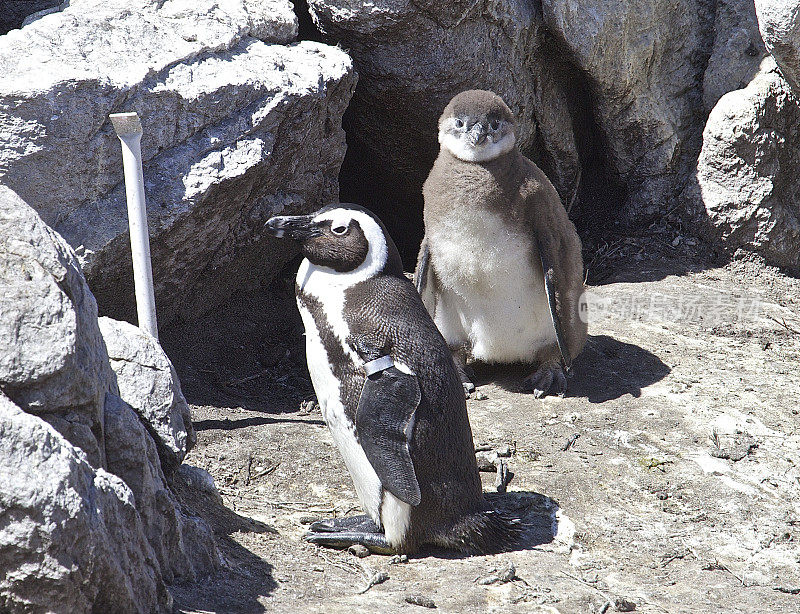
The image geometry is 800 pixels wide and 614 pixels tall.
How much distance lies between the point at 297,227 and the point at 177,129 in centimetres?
136

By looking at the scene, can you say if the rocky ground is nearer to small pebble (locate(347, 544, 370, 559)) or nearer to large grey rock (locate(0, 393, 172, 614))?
→ small pebble (locate(347, 544, 370, 559))

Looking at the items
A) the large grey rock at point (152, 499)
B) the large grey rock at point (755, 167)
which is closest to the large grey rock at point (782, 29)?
the large grey rock at point (755, 167)

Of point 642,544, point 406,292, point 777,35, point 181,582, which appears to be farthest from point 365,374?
point 777,35

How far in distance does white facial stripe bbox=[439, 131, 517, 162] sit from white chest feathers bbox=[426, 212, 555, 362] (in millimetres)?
299

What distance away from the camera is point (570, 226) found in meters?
4.75

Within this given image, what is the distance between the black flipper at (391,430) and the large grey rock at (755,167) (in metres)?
3.93

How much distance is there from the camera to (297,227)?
123 inches

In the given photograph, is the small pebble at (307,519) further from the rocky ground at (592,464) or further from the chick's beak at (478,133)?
the chick's beak at (478,133)

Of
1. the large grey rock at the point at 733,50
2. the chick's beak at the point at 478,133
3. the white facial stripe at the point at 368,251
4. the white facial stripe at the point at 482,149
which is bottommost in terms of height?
the white facial stripe at the point at 368,251

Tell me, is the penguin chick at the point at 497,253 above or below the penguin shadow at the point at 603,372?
above

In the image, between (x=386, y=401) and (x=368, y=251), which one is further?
(x=368, y=251)

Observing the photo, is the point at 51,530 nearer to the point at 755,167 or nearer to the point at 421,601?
the point at 421,601

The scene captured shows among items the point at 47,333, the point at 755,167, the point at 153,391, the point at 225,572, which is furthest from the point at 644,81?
the point at 47,333

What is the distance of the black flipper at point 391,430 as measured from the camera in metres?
2.80
